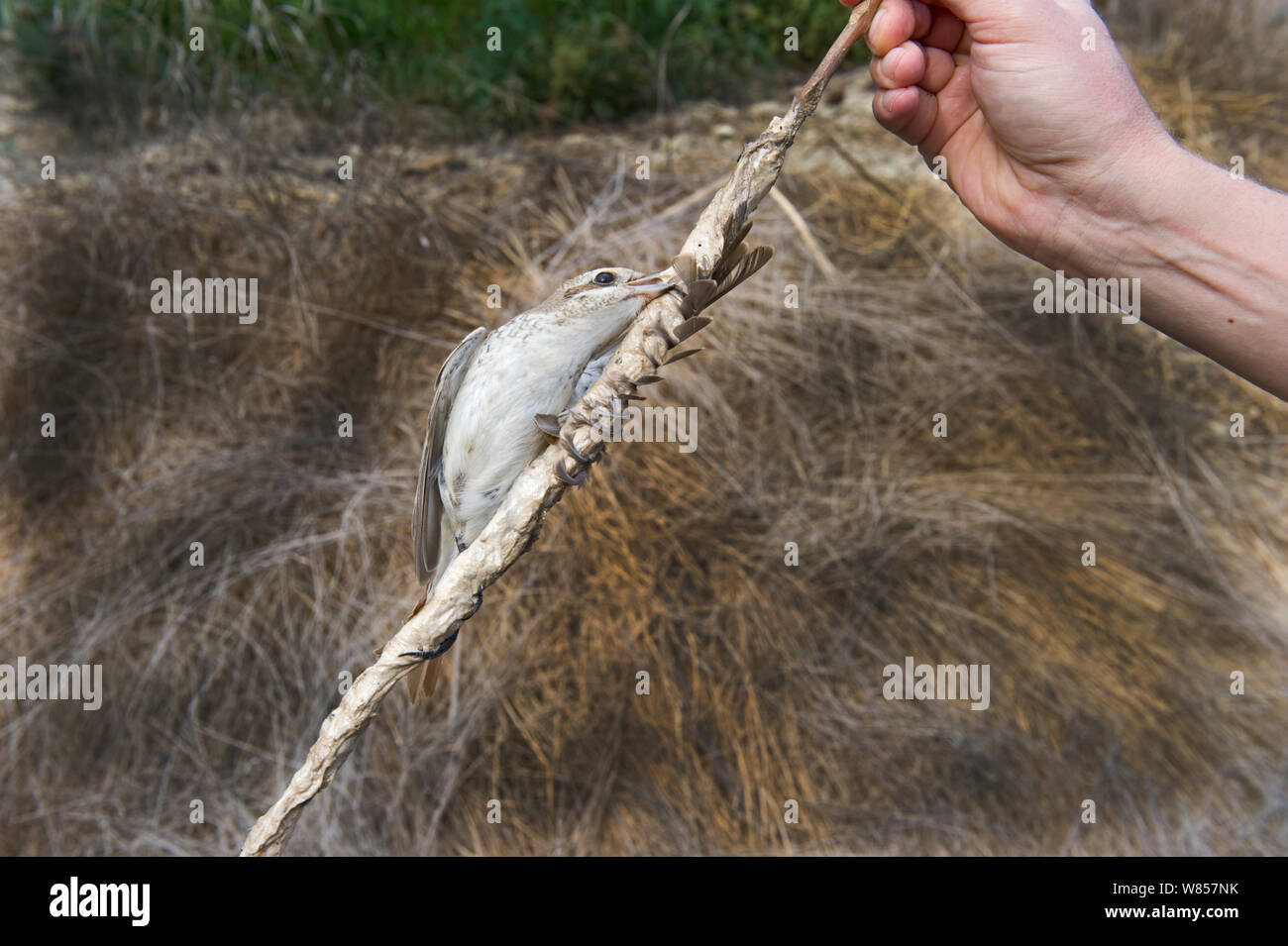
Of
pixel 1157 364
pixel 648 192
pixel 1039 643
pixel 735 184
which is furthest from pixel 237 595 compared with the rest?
pixel 1157 364

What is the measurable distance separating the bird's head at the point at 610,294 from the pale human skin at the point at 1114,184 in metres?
0.72

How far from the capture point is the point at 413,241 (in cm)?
356

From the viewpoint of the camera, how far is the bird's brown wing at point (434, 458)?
1.85m

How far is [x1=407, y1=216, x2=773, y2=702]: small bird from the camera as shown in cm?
135

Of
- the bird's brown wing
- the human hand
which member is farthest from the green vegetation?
the bird's brown wing

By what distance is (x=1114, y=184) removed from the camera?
158 cm

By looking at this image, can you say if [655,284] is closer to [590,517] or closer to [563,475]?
[563,475]

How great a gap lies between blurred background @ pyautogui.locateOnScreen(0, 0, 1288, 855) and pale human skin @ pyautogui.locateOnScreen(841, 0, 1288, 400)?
62.8 inches

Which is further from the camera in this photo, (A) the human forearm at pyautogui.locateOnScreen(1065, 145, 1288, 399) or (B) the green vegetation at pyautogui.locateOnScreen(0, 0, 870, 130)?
(B) the green vegetation at pyautogui.locateOnScreen(0, 0, 870, 130)

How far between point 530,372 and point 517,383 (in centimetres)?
3

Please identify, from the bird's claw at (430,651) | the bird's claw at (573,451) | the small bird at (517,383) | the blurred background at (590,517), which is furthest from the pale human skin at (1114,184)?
the blurred background at (590,517)

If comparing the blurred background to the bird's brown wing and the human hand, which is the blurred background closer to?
the bird's brown wing

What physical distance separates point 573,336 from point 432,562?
0.77 meters

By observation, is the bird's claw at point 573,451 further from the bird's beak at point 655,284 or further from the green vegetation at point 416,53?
the green vegetation at point 416,53
